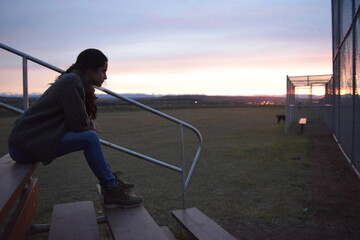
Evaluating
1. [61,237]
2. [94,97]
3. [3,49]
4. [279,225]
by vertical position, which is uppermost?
[3,49]

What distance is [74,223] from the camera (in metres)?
2.74

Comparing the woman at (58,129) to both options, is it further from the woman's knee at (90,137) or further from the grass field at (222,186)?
the grass field at (222,186)

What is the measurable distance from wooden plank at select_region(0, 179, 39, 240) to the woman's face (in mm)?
1010

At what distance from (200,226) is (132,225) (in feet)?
2.62

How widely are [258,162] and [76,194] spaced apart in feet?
13.5

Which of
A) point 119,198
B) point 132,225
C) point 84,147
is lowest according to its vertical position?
point 132,225

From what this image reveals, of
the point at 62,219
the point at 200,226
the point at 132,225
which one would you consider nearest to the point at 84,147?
the point at 132,225

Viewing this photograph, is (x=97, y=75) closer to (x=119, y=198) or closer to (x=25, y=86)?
(x=25, y=86)

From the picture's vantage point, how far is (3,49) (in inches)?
106

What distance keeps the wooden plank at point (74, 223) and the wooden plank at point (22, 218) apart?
19 centimetres

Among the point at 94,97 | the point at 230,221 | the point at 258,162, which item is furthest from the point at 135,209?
the point at 258,162

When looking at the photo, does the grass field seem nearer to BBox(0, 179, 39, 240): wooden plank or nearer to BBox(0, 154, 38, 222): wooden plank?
BBox(0, 179, 39, 240): wooden plank

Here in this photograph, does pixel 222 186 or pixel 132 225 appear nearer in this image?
pixel 132 225

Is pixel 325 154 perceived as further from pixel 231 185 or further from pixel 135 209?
pixel 135 209
